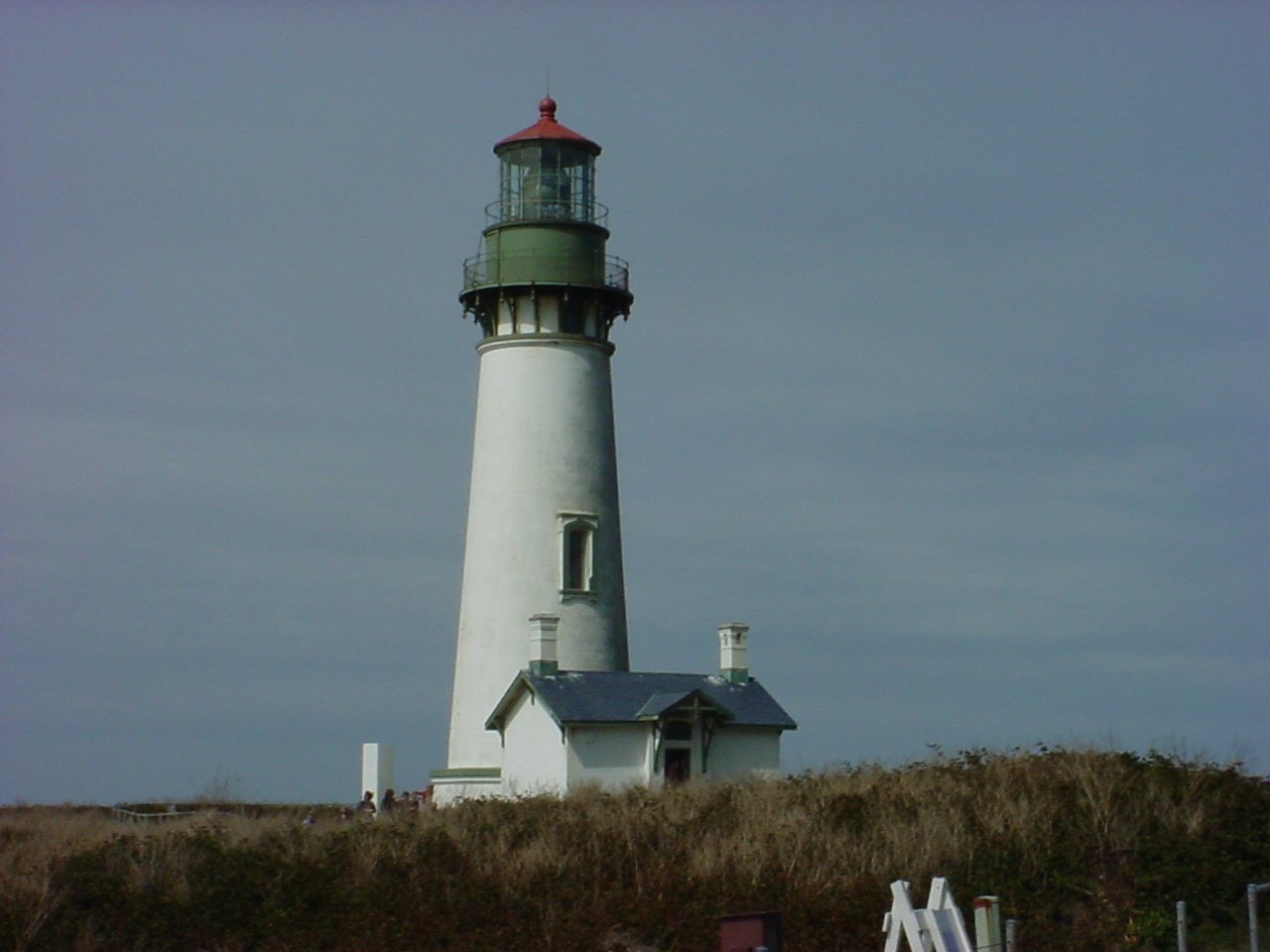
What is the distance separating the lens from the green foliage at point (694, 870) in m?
18.4

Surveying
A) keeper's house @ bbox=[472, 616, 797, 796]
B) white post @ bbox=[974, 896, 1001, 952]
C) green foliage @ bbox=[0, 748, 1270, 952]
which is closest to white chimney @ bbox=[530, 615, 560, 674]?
keeper's house @ bbox=[472, 616, 797, 796]

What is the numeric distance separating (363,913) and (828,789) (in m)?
6.62

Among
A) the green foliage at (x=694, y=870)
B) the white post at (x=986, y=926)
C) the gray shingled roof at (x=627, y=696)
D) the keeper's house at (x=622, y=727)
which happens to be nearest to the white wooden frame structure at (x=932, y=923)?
the white post at (x=986, y=926)

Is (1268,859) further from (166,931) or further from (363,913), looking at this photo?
(166,931)

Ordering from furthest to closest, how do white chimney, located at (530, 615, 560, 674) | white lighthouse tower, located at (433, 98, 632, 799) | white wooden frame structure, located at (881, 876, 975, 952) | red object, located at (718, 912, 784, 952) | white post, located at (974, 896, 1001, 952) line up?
white lighthouse tower, located at (433, 98, 632, 799)
white chimney, located at (530, 615, 560, 674)
white post, located at (974, 896, 1001, 952)
white wooden frame structure, located at (881, 876, 975, 952)
red object, located at (718, 912, 784, 952)

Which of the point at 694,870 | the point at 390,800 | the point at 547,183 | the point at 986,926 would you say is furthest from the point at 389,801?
the point at 986,926

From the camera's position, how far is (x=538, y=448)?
3356 cm

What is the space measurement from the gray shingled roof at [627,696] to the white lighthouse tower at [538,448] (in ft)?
3.24

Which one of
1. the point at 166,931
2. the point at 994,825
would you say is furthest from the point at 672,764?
the point at 166,931

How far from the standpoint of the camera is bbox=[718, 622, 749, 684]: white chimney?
3334 centimetres

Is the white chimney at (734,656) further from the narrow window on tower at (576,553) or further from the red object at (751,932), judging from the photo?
the red object at (751,932)

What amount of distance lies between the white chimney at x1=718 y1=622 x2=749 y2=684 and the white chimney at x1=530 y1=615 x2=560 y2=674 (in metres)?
3.27

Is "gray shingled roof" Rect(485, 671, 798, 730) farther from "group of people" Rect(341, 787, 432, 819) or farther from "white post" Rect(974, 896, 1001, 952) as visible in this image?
"white post" Rect(974, 896, 1001, 952)

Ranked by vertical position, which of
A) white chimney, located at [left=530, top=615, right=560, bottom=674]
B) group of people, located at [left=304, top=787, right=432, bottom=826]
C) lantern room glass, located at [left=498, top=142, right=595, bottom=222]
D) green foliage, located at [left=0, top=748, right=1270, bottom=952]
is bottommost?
green foliage, located at [left=0, top=748, right=1270, bottom=952]
